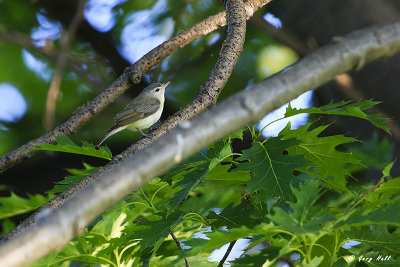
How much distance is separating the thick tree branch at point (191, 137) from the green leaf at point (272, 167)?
43 cm

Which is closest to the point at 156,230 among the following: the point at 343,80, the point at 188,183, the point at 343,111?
the point at 188,183

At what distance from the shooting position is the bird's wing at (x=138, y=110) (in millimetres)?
2563

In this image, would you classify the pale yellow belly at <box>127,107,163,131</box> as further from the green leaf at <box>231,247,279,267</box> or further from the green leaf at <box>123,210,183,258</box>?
the green leaf at <box>231,247,279,267</box>

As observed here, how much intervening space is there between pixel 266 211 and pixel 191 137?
0.55 metres

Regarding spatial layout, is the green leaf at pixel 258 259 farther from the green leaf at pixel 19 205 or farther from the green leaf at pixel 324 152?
the green leaf at pixel 19 205

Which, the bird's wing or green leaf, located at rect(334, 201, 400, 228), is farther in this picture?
the bird's wing

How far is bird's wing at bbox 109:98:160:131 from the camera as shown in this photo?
2.56m


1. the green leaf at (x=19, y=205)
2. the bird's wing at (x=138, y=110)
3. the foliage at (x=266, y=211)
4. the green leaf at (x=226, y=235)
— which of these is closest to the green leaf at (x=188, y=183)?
the foliage at (x=266, y=211)

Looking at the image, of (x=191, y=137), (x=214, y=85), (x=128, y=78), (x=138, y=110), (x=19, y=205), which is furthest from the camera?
(x=138, y=110)

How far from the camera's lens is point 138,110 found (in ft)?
8.90

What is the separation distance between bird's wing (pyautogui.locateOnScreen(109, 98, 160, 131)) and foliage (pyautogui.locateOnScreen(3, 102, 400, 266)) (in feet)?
4.36

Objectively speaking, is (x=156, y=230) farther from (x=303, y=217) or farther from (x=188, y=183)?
(x=303, y=217)

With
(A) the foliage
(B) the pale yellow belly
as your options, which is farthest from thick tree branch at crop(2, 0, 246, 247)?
(B) the pale yellow belly

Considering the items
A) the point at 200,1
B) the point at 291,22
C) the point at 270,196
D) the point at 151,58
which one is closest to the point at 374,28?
the point at 270,196
